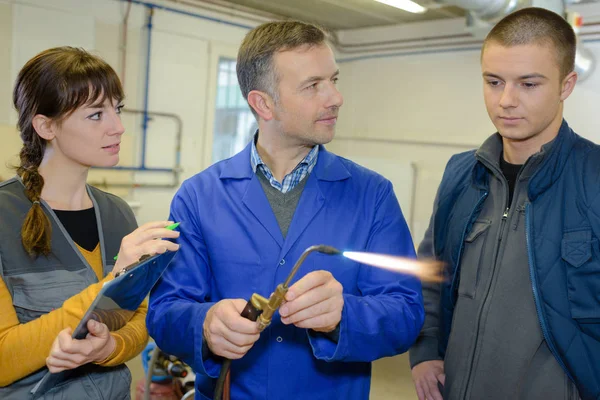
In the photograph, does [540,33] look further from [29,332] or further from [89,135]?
[29,332]

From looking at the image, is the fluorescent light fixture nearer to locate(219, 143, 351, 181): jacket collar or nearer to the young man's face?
the young man's face

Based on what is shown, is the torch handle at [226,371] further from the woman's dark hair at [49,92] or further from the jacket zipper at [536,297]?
the jacket zipper at [536,297]

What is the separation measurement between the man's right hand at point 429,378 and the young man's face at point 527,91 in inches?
28.8

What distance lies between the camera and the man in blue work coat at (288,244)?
1241mm

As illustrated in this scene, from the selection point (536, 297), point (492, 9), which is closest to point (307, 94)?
point (536, 297)

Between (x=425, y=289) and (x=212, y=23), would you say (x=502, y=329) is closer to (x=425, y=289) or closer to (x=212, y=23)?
(x=425, y=289)

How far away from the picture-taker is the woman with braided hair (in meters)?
1.31

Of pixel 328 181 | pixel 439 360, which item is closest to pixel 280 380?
pixel 328 181

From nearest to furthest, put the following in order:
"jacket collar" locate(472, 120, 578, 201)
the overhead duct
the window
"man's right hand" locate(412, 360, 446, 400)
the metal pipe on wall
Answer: "jacket collar" locate(472, 120, 578, 201) < "man's right hand" locate(412, 360, 446, 400) < the overhead duct < the metal pipe on wall < the window

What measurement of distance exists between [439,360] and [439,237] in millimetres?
386

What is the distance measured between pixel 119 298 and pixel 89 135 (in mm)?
554

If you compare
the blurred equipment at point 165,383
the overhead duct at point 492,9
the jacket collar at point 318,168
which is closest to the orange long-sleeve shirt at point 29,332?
the jacket collar at point 318,168

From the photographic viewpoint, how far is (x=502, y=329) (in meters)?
1.45

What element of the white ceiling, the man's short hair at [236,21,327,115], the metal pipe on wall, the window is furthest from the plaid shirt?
the window
